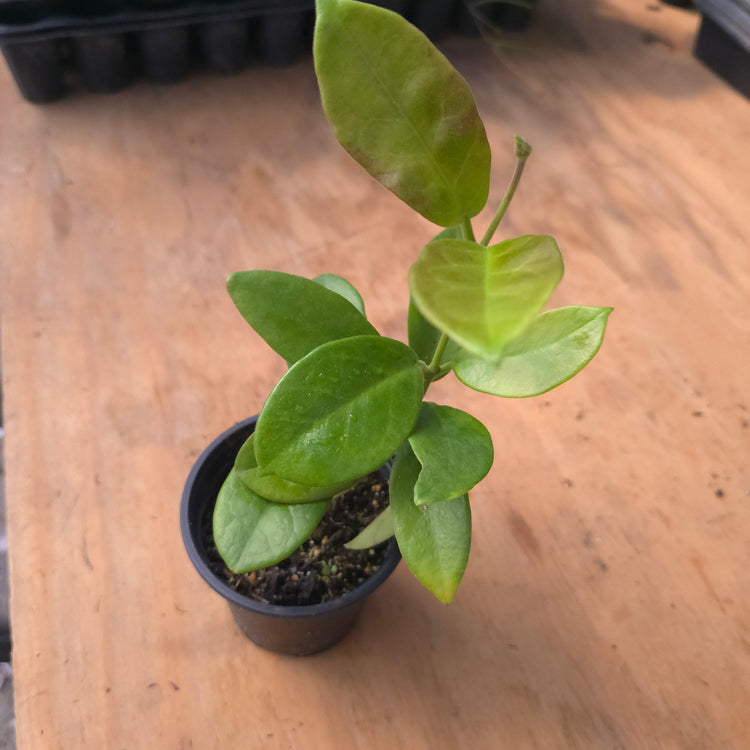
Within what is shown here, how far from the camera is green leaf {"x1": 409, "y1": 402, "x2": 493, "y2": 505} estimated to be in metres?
0.49

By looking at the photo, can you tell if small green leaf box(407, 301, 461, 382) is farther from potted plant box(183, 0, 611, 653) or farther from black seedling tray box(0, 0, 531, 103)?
black seedling tray box(0, 0, 531, 103)

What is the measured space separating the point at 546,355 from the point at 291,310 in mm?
182

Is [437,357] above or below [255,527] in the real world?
above

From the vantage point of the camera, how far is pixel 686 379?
97cm

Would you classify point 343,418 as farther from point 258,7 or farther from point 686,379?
point 258,7

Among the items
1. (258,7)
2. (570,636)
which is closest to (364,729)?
(570,636)

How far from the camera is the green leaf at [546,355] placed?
476mm

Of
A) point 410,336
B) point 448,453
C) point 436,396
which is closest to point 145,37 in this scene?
point 436,396

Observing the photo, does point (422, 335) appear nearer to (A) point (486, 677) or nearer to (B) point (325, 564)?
(B) point (325, 564)

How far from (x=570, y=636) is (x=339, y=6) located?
0.63 m

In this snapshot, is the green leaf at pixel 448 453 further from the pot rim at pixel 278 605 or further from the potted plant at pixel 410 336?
the pot rim at pixel 278 605

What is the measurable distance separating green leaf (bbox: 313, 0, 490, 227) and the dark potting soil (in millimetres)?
328

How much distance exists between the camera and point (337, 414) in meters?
0.50

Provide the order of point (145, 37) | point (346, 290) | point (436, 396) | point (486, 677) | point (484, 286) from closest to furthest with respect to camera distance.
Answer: point (484, 286) < point (346, 290) < point (486, 677) < point (436, 396) < point (145, 37)
